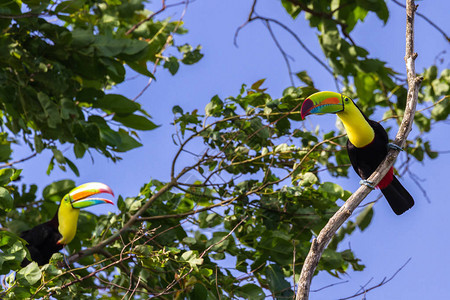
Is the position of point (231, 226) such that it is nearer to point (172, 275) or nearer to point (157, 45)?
point (172, 275)

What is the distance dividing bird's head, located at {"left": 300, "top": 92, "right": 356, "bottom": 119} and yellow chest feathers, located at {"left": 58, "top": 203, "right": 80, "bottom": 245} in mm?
A: 2345

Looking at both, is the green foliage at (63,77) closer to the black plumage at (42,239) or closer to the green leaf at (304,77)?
the black plumage at (42,239)

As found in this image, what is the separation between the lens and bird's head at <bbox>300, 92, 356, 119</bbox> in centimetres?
368

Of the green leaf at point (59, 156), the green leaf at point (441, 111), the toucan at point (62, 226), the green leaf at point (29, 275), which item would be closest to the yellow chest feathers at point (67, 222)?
the toucan at point (62, 226)

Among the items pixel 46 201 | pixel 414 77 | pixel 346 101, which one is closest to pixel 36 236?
pixel 46 201

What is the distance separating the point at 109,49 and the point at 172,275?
68.2 inches

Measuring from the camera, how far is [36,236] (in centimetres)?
494

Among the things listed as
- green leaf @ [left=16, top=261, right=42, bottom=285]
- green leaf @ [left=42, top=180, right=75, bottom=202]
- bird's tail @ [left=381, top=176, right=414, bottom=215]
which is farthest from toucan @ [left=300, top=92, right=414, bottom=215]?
green leaf @ [left=42, top=180, right=75, bottom=202]

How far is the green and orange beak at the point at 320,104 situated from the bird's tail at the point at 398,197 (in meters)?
0.79

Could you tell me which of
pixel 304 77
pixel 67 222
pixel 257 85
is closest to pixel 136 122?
pixel 67 222

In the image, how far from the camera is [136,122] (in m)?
5.01

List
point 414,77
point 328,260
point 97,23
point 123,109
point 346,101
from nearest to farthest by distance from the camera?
point 414,77 → point 346,101 → point 328,260 → point 123,109 → point 97,23

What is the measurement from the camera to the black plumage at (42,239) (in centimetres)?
493

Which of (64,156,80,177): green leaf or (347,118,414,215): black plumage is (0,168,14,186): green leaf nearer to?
(64,156,80,177): green leaf
